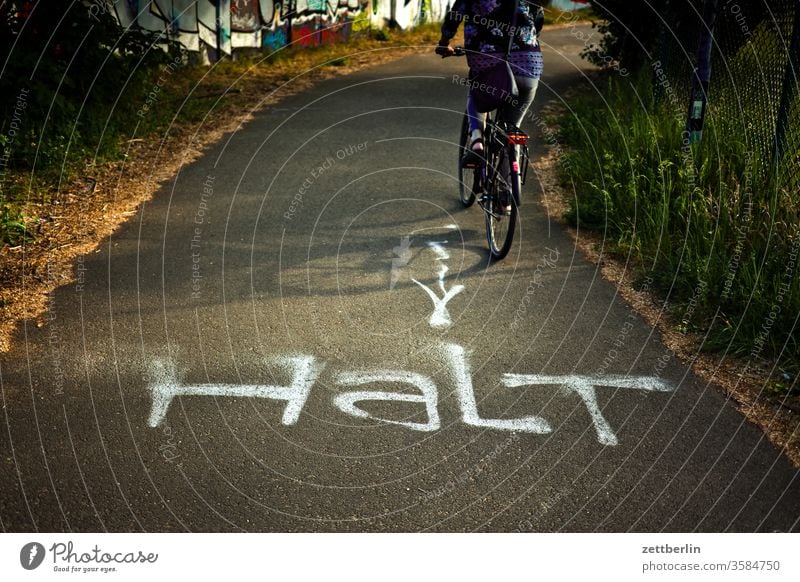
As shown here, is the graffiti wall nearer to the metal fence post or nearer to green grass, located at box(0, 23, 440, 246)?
green grass, located at box(0, 23, 440, 246)

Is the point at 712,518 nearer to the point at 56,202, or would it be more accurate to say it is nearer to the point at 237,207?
the point at 237,207

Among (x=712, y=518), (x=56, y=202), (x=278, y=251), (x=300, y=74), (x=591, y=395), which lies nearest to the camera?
(x=712, y=518)

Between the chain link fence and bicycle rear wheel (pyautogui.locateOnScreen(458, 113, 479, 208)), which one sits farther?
bicycle rear wheel (pyautogui.locateOnScreen(458, 113, 479, 208))

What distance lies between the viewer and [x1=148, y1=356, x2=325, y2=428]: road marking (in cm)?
406

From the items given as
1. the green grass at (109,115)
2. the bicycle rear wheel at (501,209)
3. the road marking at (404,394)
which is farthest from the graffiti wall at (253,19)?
the road marking at (404,394)

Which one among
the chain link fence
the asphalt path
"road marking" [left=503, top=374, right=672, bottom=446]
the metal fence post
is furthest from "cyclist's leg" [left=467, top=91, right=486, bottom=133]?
"road marking" [left=503, top=374, right=672, bottom=446]

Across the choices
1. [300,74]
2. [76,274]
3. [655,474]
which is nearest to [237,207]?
[76,274]

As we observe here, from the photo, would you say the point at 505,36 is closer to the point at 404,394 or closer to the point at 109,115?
the point at 404,394

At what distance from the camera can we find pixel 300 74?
1305 cm

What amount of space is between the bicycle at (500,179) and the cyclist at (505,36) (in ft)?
0.45

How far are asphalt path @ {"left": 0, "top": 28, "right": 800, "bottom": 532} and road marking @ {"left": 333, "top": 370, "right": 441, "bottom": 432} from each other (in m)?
0.01

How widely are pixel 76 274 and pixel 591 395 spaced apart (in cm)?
359

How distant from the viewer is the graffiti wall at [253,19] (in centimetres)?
1279

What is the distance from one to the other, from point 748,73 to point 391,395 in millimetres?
5439
